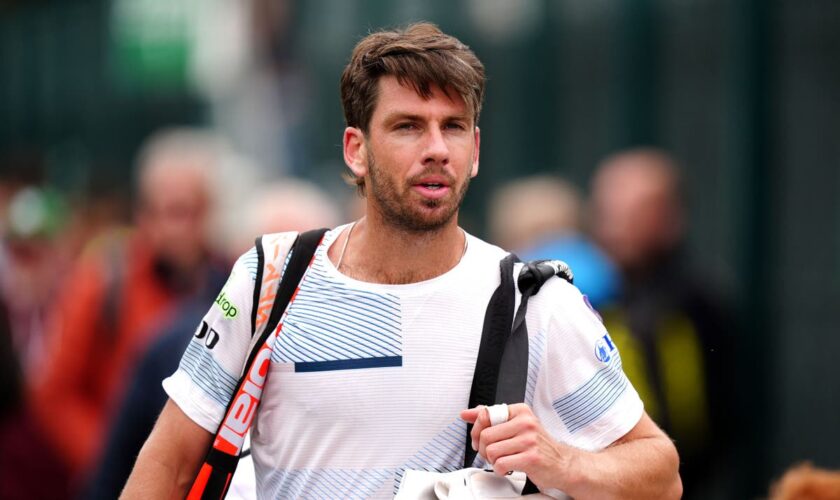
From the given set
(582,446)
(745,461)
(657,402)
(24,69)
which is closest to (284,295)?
(582,446)

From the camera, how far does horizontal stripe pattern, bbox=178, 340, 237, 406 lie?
4.25 metres

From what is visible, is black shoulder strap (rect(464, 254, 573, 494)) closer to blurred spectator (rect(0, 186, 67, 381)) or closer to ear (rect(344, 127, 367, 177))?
ear (rect(344, 127, 367, 177))

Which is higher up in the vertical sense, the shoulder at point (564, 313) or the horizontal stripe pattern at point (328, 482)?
the shoulder at point (564, 313)

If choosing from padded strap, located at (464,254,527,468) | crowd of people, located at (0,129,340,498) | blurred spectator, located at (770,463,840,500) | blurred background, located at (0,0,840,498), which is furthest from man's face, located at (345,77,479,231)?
crowd of people, located at (0,129,340,498)

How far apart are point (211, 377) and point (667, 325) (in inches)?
149

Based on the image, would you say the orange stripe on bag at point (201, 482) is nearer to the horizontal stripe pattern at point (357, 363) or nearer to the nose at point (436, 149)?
the horizontal stripe pattern at point (357, 363)

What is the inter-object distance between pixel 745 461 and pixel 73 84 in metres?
15.9

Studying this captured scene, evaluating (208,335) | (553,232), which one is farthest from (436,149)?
(553,232)

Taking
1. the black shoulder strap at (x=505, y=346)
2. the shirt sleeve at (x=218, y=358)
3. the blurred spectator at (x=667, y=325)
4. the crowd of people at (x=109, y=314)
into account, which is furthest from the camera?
the crowd of people at (x=109, y=314)

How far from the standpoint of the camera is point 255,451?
4355 millimetres

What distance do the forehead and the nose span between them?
0.05 m

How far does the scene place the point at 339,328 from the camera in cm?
420

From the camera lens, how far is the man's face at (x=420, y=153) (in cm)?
412

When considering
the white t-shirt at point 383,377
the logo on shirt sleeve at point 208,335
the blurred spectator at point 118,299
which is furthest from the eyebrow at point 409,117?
the blurred spectator at point 118,299
